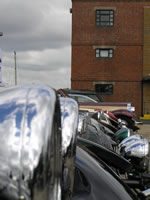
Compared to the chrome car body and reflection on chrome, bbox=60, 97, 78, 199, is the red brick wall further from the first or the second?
the chrome car body

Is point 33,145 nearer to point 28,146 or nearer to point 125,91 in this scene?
point 28,146

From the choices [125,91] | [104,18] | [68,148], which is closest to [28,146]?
[68,148]

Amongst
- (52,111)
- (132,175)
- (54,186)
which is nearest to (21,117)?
(52,111)

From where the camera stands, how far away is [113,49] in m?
31.6

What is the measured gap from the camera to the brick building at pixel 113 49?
1236 inches

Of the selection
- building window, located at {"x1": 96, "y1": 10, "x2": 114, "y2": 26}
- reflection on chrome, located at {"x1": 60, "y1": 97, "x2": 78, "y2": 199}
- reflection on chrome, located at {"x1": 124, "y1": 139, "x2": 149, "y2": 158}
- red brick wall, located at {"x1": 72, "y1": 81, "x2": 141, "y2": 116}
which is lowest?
red brick wall, located at {"x1": 72, "y1": 81, "x2": 141, "y2": 116}

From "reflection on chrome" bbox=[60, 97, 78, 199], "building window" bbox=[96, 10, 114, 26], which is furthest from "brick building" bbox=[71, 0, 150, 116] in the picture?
"reflection on chrome" bbox=[60, 97, 78, 199]

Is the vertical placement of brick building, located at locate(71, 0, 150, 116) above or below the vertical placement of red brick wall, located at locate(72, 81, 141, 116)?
above

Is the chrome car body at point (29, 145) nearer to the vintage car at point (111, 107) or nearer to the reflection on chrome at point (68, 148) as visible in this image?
the reflection on chrome at point (68, 148)

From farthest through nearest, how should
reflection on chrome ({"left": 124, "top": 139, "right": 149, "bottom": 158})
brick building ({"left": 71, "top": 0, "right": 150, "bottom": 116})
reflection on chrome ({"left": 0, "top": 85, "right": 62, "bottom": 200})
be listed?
brick building ({"left": 71, "top": 0, "right": 150, "bottom": 116})
reflection on chrome ({"left": 124, "top": 139, "right": 149, "bottom": 158})
reflection on chrome ({"left": 0, "top": 85, "right": 62, "bottom": 200})

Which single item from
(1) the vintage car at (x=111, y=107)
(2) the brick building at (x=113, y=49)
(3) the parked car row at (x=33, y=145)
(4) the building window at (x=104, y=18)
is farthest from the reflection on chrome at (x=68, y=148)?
(4) the building window at (x=104, y=18)

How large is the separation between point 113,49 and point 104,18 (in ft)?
9.37

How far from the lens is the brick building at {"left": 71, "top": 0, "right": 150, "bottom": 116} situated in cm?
3139


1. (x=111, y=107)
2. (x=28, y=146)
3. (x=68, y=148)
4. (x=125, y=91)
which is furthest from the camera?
(x=125, y=91)
